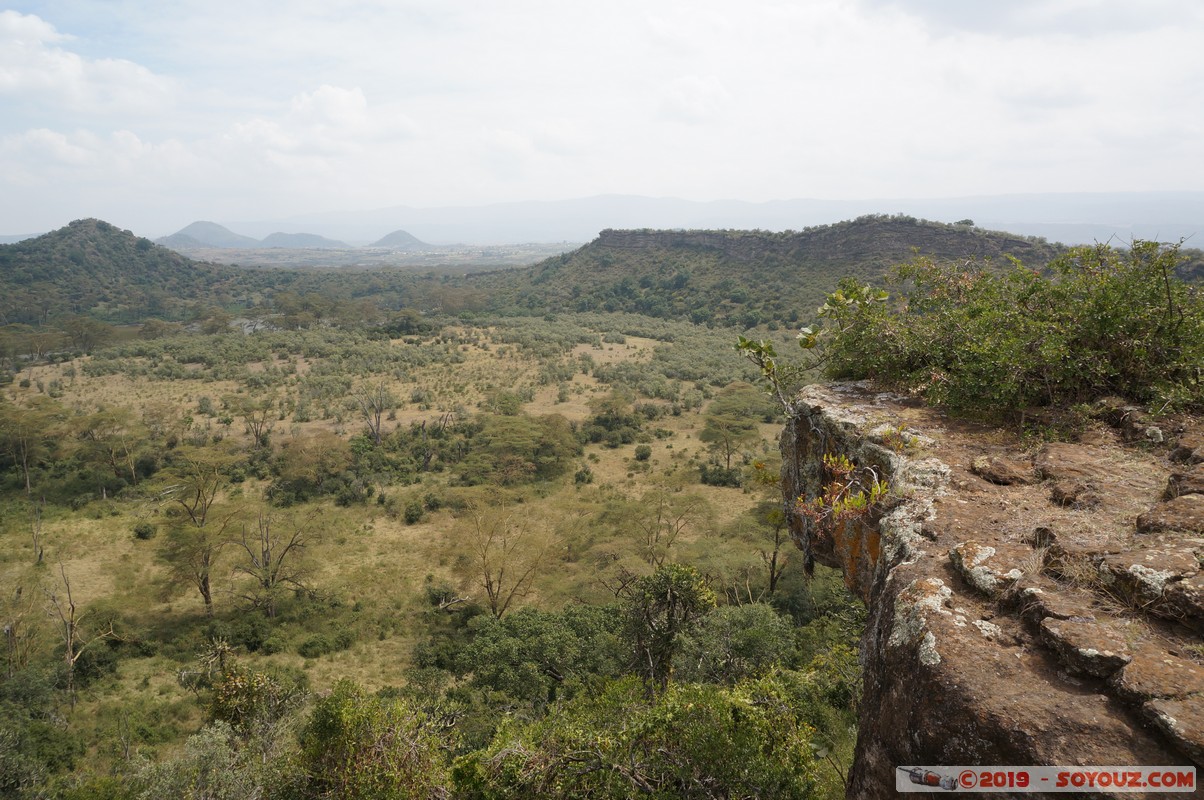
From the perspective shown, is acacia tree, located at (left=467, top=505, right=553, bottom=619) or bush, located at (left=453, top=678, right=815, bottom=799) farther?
acacia tree, located at (left=467, top=505, right=553, bottom=619)

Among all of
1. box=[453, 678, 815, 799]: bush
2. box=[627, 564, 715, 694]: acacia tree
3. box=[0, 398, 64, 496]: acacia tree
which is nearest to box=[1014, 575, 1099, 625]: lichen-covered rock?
box=[453, 678, 815, 799]: bush

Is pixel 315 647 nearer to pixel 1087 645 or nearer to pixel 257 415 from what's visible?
pixel 1087 645

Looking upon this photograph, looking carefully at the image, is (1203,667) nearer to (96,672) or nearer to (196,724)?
(196,724)

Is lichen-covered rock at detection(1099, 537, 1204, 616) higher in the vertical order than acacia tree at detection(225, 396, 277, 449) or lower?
higher

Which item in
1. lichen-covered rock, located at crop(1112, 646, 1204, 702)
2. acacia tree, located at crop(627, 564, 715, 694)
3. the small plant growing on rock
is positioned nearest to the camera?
lichen-covered rock, located at crop(1112, 646, 1204, 702)

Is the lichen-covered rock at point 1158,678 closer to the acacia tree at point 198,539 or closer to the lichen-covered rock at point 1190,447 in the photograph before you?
the lichen-covered rock at point 1190,447

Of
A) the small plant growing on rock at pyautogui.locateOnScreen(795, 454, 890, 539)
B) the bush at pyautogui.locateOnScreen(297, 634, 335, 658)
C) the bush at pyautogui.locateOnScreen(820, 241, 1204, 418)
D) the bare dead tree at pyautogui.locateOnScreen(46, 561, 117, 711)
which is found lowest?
the bush at pyautogui.locateOnScreen(297, 634, 335, 658)

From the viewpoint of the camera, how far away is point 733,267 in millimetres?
76875

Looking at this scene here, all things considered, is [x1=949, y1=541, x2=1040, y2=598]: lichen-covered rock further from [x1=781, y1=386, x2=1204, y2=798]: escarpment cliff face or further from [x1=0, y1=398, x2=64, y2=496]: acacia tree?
[x1=0, y1=398, x2=64, y2=496]: acacia tree

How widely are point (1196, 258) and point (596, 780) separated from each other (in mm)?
57054

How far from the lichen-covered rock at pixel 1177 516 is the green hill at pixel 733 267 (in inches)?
1979

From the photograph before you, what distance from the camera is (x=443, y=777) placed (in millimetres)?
7770

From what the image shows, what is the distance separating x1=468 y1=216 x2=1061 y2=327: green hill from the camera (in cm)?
5719

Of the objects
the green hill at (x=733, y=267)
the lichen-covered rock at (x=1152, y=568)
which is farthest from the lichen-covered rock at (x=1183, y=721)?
the green hill at (x=733, y=267)
